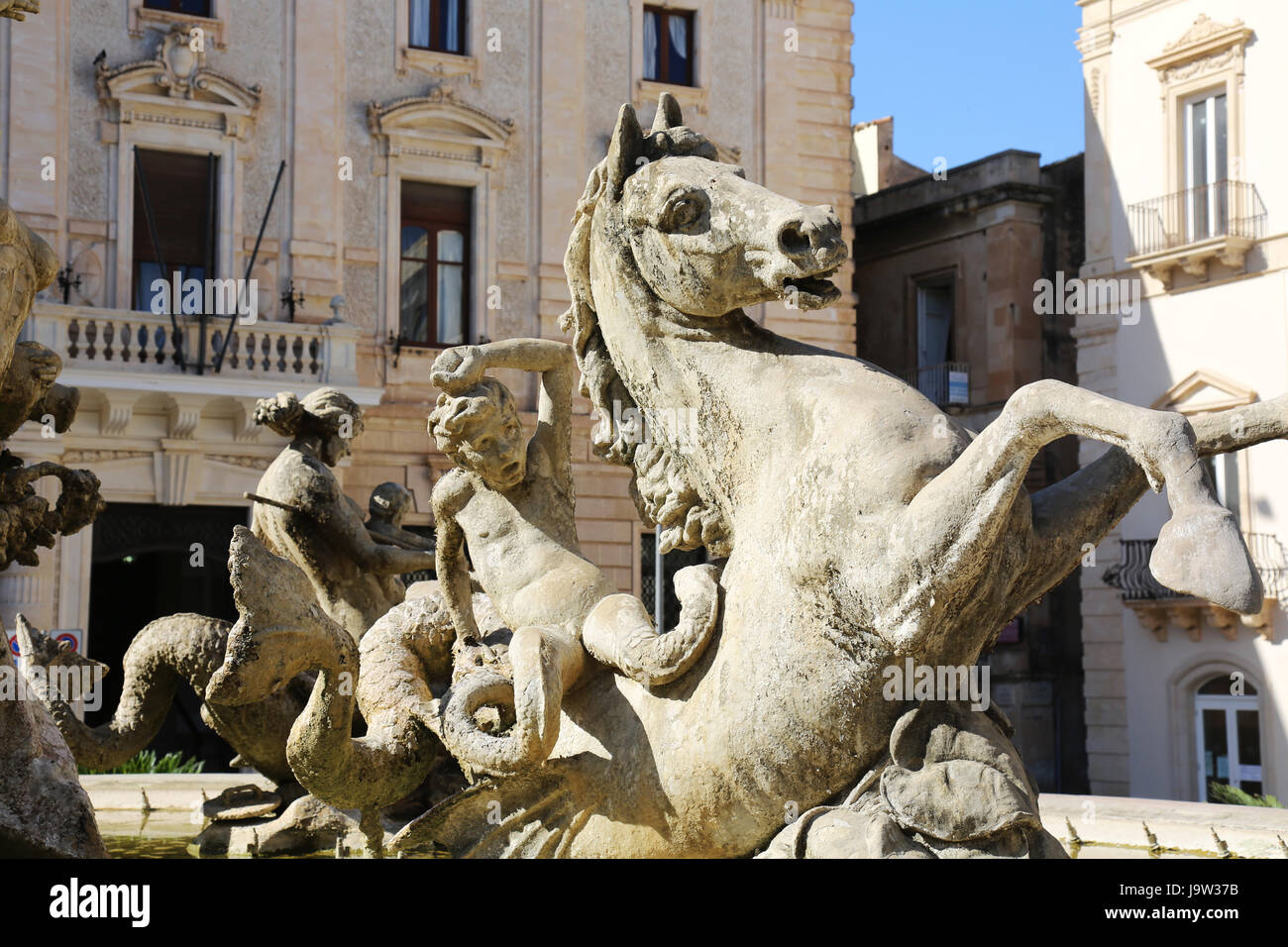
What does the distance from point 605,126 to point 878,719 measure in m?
18.0

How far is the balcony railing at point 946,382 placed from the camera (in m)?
23.8

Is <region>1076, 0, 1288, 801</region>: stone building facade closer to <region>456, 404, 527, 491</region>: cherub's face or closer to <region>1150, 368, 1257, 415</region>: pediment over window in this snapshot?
<region>1150, 368, 1257, 415</region>: pediment over window

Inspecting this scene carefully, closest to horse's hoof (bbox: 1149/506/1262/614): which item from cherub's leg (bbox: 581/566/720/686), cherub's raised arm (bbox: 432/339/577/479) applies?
cherub's leg (bbox: 581/566/720/686)

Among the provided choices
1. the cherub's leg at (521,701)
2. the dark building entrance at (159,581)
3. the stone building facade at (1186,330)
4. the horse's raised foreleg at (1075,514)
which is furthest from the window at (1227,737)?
the cherub's leg at (521,701)

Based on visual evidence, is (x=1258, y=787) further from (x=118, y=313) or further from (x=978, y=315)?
(x=118, y=313)

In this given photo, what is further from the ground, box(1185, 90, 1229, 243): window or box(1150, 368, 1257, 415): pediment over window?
box(1185, 90, 1229, 243): window

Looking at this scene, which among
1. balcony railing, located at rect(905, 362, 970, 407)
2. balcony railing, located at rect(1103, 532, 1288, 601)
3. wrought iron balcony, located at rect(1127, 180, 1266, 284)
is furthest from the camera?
balcony railing, located at rect(905, 362, 970, 407)

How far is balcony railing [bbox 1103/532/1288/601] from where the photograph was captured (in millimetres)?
18703

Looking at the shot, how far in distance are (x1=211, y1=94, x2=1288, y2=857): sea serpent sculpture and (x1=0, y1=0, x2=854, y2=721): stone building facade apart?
45.4ft

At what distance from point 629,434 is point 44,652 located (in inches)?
89.9

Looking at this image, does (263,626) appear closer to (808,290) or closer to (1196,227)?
(808,290)

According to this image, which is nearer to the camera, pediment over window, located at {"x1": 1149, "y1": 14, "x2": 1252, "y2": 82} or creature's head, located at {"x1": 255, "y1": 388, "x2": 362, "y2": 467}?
creature's head, located at {"x1": 255, "y1": 388, "x2": 362, "y2": 467}

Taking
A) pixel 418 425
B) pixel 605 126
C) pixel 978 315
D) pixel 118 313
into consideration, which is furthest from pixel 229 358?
pixel 978 315

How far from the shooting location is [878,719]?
3.24 metres
